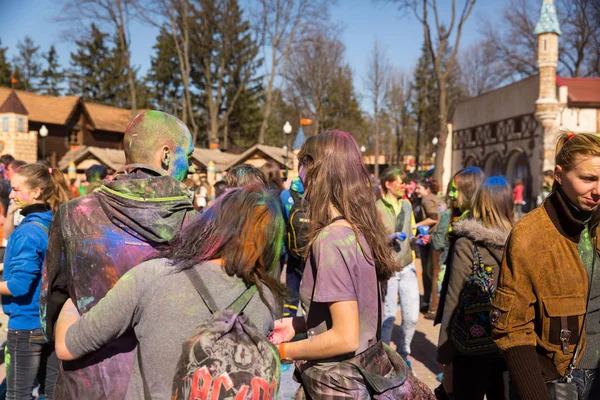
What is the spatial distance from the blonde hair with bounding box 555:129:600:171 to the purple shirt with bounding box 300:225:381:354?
92 centimetres

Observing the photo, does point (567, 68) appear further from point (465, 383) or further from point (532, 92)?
point (465, 383)

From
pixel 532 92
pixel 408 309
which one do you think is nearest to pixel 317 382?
pixel 408 309

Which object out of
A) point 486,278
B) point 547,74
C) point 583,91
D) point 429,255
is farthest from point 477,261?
point 583,91

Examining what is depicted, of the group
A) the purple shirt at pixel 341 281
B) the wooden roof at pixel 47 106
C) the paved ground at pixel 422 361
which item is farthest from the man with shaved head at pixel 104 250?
the wooden roof at pixel 47 106

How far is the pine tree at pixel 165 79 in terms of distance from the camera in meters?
51.9

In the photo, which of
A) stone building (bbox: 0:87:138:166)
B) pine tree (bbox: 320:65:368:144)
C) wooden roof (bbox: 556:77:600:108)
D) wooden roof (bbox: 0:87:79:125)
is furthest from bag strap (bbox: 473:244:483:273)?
pine tree (bbox: 320:65:368:144)

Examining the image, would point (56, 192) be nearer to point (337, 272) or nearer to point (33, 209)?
point (33, 209)

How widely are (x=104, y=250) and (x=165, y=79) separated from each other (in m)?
53.6

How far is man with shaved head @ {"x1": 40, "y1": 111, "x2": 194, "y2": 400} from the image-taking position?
212 centimetres

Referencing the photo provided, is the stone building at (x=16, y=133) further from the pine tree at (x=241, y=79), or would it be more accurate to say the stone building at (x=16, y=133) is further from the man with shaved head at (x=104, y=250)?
the man with shaved head at (x=104, y=250)

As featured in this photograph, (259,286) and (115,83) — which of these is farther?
(115,83)

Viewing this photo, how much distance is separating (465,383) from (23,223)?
2977 millimetres

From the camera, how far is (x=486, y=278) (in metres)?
3.80

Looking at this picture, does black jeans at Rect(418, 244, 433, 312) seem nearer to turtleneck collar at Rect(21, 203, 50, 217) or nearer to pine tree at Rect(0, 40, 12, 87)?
turtleneck collar at Rect(21, 203, 50, 217)
